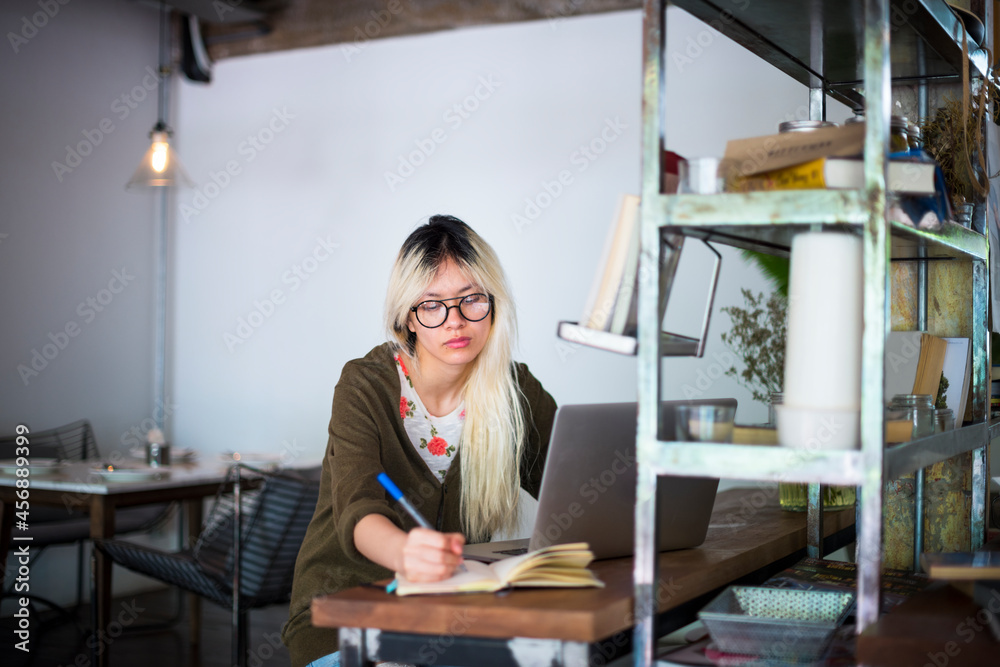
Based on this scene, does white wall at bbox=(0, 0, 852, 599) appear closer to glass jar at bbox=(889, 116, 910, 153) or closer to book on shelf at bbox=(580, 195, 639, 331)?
glass jar at bbox=(889, 116, 910, 153)

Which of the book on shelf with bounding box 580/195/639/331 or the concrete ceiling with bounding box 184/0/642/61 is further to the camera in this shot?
the concrete ceiling with bounding box 184/0/642/61

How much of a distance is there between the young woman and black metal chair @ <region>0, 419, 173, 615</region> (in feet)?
8.90

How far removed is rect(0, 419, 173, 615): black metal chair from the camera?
14.0ft

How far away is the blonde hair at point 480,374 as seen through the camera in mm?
2010

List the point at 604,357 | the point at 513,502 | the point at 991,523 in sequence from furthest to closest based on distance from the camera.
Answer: the point at 604,357
the point at 991,523
the point at 513,502

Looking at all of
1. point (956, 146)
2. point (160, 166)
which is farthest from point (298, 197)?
point (956, 146)

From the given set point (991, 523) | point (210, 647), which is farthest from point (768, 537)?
point (210, 647)

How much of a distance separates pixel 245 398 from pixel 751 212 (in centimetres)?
457

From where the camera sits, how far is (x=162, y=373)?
18.3ft

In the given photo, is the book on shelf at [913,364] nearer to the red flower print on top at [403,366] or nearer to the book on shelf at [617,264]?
the book on shelf at [617,264]

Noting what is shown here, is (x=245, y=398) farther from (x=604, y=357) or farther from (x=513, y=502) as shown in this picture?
(x=513, y=502)

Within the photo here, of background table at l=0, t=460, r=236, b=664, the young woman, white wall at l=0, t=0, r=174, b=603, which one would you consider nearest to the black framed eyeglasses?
the young woman

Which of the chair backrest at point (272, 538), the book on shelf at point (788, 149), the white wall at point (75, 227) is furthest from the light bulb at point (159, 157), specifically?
the book on shelf at point (788, 149)

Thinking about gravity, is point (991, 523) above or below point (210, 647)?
above
